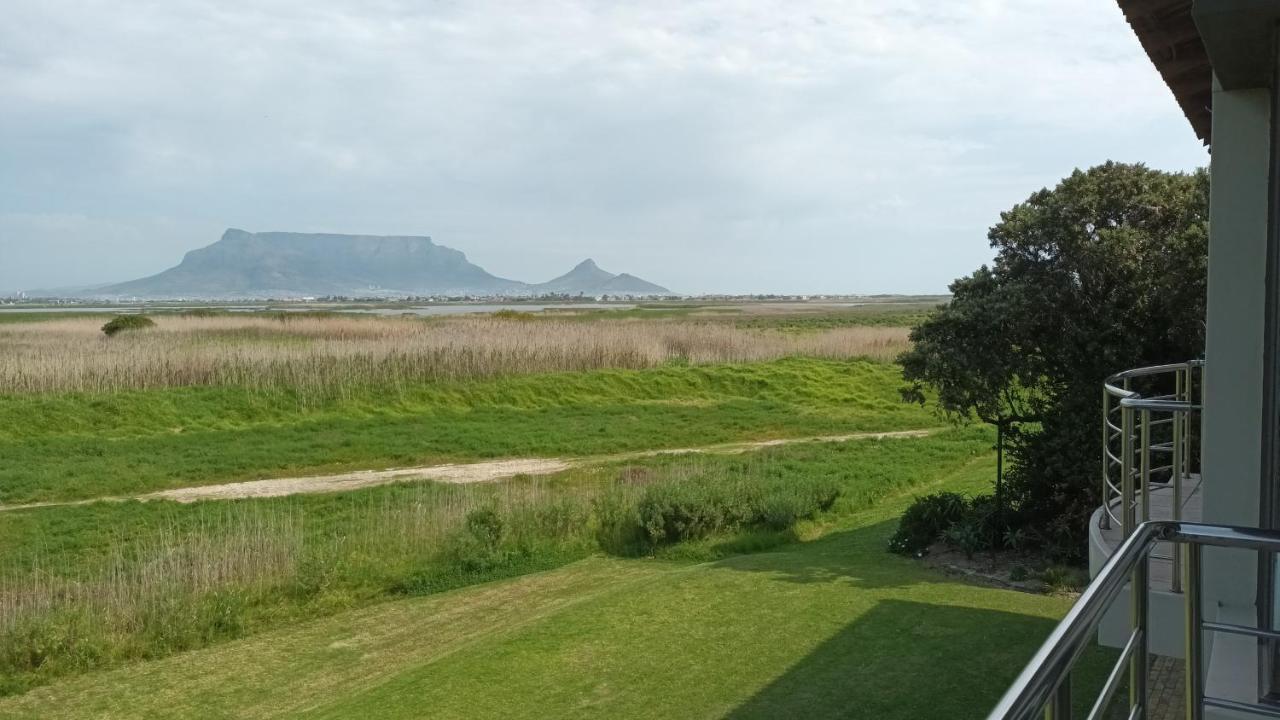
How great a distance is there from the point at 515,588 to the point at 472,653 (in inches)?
105

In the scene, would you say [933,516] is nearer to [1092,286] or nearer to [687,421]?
[1092,286]

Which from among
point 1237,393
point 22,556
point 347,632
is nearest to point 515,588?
point 347,632

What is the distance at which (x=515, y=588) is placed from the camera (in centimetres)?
986

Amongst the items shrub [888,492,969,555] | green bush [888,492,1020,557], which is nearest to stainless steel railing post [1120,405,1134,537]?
green bush [888,492,1020,557]

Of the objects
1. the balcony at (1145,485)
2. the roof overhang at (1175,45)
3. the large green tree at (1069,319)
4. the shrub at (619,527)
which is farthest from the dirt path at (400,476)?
the roof overhang at (1175,45)

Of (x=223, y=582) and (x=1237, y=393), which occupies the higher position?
(x=1237, y=393)

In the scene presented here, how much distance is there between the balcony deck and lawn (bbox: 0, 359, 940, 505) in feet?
40.5

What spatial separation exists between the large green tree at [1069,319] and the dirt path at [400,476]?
26.9 ft

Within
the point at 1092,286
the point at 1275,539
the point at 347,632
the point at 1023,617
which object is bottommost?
the point at 347,632

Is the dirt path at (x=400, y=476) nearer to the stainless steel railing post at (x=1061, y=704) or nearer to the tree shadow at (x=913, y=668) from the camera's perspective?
the tree shadow at (x=913, y=668)

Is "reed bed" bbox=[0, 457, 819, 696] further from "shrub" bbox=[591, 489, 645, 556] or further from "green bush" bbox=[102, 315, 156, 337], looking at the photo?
"green bush" bbox=[102, 315, 156, 337]

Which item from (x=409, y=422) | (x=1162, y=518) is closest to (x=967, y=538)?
(x=1162, y=518)

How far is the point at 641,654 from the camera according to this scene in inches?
268

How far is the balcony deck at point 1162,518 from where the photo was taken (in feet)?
16.4
